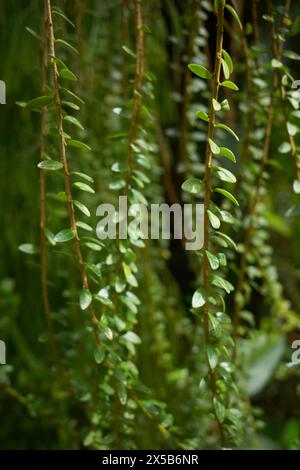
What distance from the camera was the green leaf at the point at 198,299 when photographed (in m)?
0.53

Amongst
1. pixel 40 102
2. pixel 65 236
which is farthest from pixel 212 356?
pixel 40 102

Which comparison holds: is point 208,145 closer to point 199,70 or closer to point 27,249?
point 199,70

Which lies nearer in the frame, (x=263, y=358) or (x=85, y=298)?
(x=85, y=298)

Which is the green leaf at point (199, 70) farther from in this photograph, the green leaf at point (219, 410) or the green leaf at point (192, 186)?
the green leaf at point (219, 410)

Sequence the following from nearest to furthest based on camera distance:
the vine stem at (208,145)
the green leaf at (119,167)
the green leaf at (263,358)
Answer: the vine stem at (208,145), the green leaf at (119,167), the green leaf at (263,358)

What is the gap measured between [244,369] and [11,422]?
15.9 inches

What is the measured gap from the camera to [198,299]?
54cm

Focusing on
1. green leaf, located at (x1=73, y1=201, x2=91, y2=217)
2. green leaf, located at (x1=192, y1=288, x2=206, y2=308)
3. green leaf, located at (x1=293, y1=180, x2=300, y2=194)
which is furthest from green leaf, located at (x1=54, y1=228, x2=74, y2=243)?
green leaf, located at (x1=293, y1=180, x2=300, y2=194)

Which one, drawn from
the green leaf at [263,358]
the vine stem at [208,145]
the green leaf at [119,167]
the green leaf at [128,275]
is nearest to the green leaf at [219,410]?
the vine stem at [208,145]

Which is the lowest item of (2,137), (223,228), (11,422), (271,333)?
(11,422)

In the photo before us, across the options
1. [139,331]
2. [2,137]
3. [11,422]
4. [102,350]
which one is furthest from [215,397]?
[2,137]

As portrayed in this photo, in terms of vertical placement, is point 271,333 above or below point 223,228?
below

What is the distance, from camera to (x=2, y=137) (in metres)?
1.07
